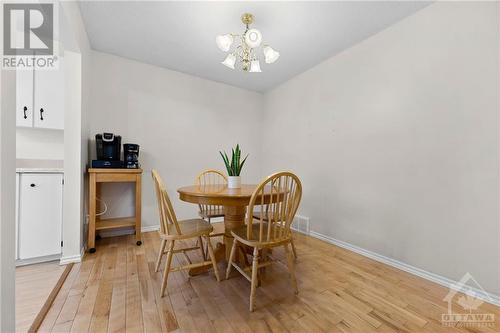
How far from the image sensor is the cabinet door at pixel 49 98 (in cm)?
216

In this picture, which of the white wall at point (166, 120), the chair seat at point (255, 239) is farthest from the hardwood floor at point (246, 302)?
the white wall at point (166, 120)

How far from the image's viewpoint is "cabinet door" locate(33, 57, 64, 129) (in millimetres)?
2156

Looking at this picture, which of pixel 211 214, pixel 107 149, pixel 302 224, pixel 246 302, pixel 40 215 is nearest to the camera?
pixel 246 302

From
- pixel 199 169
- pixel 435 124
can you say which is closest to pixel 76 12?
pixel 199 169

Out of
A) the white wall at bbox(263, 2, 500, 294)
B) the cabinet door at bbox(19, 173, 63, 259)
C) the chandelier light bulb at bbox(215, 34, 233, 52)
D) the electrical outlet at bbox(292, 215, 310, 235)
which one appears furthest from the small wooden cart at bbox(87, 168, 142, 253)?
the white wall at bbox(263, 2, 500, 294)

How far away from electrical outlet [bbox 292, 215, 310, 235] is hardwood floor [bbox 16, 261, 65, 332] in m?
2.68

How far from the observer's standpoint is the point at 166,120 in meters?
3.12

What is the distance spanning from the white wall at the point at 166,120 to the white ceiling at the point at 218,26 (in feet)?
1.01

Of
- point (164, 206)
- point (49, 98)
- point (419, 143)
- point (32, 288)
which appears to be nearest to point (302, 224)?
point (419, 143)

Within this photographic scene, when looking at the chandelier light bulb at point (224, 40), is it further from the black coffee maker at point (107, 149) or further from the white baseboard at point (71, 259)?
the white baseboard at point (71, 259)

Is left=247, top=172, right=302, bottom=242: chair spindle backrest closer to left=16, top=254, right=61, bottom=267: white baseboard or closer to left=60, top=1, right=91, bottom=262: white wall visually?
left=60, top=1, right=91, bottom=262: white wall

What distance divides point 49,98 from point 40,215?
120 centimetres

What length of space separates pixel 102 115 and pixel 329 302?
10.5ft

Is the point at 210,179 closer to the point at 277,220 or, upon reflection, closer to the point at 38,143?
the point at 277,220
